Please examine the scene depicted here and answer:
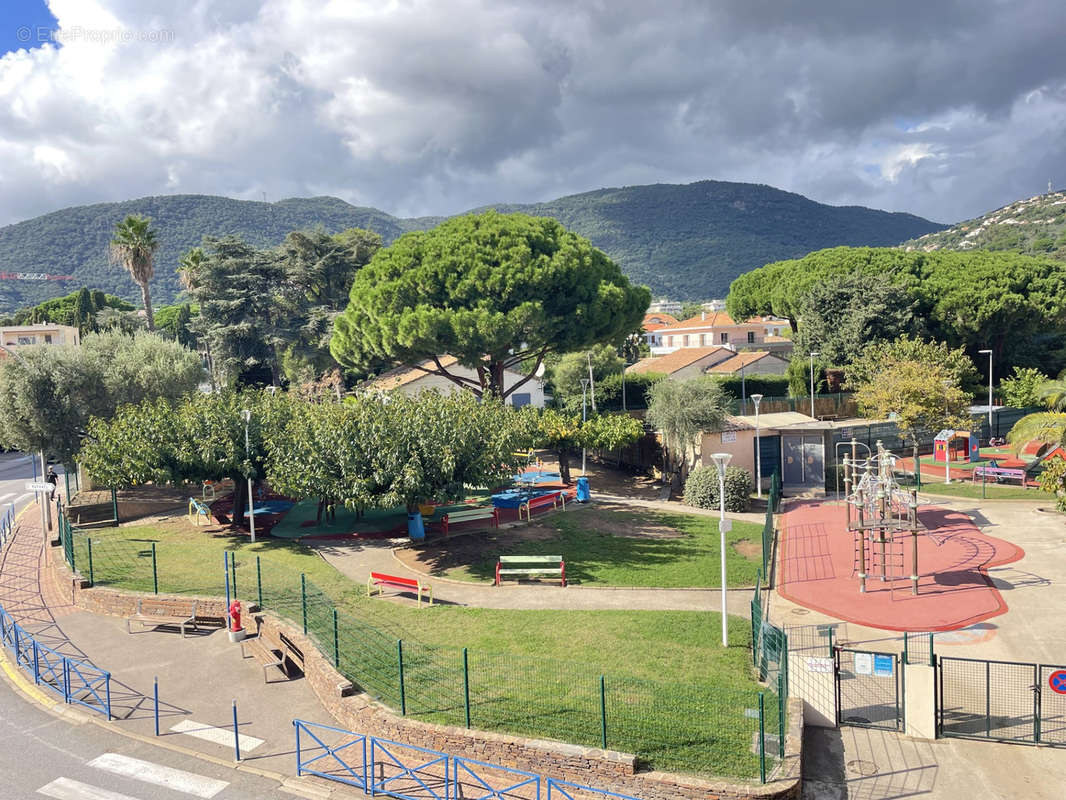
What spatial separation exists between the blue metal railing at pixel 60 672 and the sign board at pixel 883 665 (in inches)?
540

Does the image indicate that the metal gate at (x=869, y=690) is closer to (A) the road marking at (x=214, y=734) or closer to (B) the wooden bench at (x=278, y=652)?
(A) the road marking at (x=214, y=734)

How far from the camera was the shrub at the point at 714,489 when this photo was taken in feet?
96.2

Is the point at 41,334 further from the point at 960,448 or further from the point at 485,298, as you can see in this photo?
the point at 960,448

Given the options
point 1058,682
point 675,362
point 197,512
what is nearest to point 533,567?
point 1058,682

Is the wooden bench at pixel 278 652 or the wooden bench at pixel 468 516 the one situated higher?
the wooden bench at pixel 468 516

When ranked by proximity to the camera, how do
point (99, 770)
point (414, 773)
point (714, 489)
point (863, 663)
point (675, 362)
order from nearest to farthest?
point (414, 773) < point (99, 770) < point (863, 663) < point (714, 489) < point (675, 362)

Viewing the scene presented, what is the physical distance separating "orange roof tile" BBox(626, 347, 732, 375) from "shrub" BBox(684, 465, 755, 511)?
2896cm

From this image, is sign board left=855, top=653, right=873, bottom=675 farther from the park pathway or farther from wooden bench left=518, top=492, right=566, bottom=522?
wooden bench left=518, top=492, right=566, bottom=522

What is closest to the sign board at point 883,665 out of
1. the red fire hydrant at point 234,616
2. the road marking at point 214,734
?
the road marking at point 214,734

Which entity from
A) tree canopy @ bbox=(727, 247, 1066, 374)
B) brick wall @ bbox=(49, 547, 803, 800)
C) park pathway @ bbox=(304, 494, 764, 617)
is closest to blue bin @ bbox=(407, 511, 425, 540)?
park pathway @ bbox=(304, 494, 764, 617)

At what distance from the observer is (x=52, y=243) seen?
19212 cm

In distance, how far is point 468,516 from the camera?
26234 millimetres

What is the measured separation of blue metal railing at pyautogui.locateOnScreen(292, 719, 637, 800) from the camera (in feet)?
36.0

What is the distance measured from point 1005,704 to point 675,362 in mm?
49484
